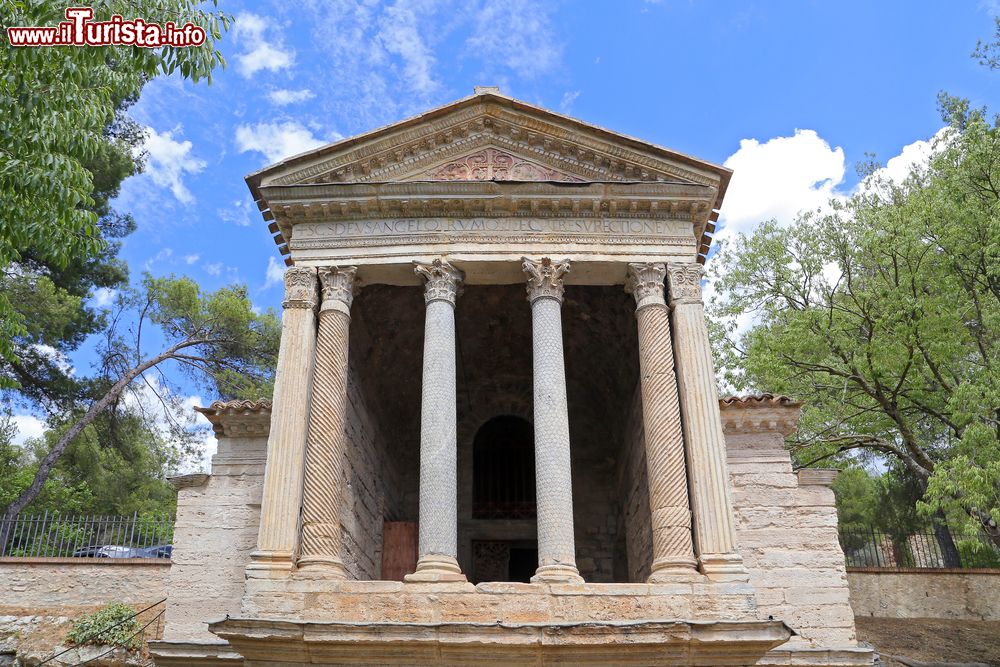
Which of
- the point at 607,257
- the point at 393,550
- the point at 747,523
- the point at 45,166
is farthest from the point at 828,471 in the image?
the point at 45,166

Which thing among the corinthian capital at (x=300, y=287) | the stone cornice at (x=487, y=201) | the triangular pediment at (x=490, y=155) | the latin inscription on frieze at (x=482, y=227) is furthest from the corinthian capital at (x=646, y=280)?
the corinthian capital at (x=300, y=287)

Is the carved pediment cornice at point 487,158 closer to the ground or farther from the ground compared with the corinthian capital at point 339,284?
farther from the ground

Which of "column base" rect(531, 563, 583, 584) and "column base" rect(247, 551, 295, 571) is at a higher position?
"column base" rect(247, 551, 295, 571)

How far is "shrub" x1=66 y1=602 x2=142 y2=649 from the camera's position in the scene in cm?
1269

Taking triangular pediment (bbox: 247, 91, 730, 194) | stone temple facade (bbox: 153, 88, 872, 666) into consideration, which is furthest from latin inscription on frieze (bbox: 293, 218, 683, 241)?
triangular pediment (bbox: 247, 91, 730, 194)

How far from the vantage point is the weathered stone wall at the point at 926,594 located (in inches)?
599

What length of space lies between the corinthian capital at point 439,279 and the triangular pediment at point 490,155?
4.47 feet

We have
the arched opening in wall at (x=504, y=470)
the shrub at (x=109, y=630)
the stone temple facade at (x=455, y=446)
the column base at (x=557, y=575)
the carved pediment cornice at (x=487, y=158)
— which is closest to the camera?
the stone temple facade at (x=455, y=446)

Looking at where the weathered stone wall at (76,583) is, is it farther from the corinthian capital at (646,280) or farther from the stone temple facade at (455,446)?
the corinthian capital at (646,280)

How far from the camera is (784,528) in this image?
11.1m

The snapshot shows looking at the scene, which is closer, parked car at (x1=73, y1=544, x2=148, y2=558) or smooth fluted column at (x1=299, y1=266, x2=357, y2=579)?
smooth fluted column at (x1=299, y1=266, x2=357, y2=579)

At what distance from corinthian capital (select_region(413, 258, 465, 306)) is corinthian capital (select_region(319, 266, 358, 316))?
3.14 ft

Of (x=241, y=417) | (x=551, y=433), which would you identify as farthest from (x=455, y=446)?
(x=241, y=417)

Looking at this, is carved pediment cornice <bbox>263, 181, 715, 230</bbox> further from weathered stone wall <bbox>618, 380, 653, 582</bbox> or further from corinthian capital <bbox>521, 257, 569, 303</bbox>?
weathered stone wall <bbox>618, 380, 653, 582</bbox>
